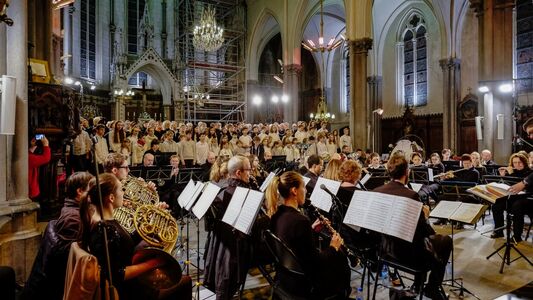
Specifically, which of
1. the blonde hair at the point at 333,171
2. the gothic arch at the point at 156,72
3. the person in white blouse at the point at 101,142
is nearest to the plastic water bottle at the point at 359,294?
the blonde hair at the point at 333,171

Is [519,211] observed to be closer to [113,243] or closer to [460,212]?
A: [460,212]

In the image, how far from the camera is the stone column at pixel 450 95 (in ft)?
56.7

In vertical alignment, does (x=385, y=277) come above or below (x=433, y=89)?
below

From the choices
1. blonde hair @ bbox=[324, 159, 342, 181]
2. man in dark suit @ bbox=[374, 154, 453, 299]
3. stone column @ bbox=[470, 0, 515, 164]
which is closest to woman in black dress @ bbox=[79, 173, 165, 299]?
man in dark suit @ bbox=[374, 154, 453, 299]

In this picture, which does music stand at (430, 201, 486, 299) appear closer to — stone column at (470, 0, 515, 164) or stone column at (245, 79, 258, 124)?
stone column at (470, 0, 515, 164)

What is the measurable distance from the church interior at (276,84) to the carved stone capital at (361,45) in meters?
0.04

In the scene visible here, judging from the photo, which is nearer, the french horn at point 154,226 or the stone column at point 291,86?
the french horn at point 154,226

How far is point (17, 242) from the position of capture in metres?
4.36

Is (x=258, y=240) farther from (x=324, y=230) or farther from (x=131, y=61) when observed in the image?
(x=131, y=61)

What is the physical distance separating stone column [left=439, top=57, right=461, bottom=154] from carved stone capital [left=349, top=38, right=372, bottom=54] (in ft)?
16.7

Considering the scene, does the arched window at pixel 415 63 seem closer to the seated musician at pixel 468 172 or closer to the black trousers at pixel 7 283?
the seated musician at pixel 468 172

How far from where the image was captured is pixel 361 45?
14930 millimetres

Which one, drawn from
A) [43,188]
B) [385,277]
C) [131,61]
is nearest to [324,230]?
[385,277]

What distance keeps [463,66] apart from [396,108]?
4199 millimetres
